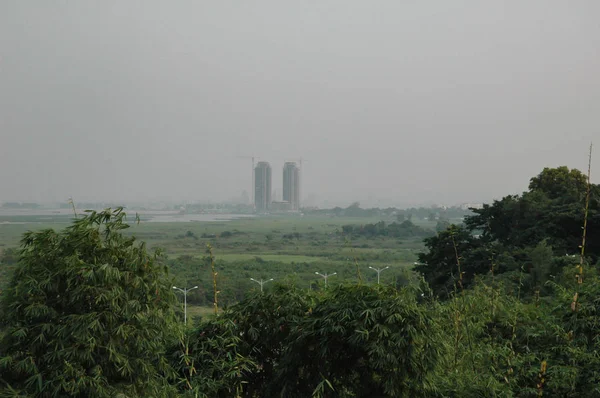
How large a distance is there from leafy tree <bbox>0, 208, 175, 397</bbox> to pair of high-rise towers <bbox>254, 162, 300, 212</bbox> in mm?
77851

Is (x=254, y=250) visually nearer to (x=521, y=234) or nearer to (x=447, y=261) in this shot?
(x=521, y=234)

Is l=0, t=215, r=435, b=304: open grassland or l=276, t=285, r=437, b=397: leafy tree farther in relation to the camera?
l=0, t=215, r=435, b=304: open grassland

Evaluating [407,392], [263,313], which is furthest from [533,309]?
[263,313]

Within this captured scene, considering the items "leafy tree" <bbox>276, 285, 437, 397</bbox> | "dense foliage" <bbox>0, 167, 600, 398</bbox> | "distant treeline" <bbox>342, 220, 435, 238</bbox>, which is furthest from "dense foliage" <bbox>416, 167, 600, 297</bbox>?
"distant treeline" <bbox>342, 220, 435, 238</bbox>

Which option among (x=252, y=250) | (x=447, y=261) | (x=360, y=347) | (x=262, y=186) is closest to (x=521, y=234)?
(x=447, y=261)

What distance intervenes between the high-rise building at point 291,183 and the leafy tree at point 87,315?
79.6 m

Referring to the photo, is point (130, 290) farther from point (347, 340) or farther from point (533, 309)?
point (533, 309)

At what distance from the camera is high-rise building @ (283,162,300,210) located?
8366cm

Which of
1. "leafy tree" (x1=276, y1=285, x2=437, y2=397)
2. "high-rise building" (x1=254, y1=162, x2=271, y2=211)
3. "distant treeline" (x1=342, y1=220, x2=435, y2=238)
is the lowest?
"distant treeline" (x1=342, y1=220, x2=435, y2=238)

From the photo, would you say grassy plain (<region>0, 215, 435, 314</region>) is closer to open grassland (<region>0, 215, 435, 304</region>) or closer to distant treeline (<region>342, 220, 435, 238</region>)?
open grassland (<region>0, 215, 435, 304</region>)

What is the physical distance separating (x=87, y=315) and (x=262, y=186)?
80.5m

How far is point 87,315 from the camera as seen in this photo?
121 inches

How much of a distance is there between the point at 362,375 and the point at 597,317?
4.81ft

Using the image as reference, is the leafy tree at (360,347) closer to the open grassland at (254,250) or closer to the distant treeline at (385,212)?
the open grassland at (254,250)
